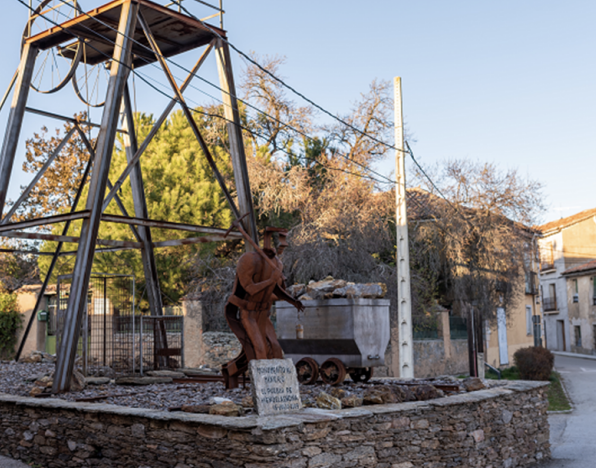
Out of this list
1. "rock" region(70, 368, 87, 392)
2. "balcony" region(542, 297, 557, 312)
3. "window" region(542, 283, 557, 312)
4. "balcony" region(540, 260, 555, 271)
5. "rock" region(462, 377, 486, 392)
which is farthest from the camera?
"balcony" region(540, 260, 555, 271)

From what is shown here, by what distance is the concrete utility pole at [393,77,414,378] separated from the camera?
12008 mm

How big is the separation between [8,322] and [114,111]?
1461cm

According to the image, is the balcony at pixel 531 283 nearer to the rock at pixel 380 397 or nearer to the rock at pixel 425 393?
the rock at pixel 425 393

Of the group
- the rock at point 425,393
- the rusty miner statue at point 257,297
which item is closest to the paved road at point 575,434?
the rock at point 425,393

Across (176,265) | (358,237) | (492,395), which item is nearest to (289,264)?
(358,237)

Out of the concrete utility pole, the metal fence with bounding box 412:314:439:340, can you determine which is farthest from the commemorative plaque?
the metal fence with bounding box 412:314:439:340

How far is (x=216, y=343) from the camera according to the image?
16.7 meters

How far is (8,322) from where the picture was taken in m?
22.0

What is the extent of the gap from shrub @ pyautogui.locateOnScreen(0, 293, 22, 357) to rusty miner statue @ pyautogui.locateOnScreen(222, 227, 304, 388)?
1568cm

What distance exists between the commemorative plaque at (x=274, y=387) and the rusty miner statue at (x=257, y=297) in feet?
4.49

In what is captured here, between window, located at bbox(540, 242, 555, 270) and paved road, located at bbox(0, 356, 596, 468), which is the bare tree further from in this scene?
window, located at bbox(540, 242, 555, 270)

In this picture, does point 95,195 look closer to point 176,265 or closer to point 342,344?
point 342,344

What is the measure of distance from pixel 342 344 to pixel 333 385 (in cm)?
62

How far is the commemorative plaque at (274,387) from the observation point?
6.88 m
